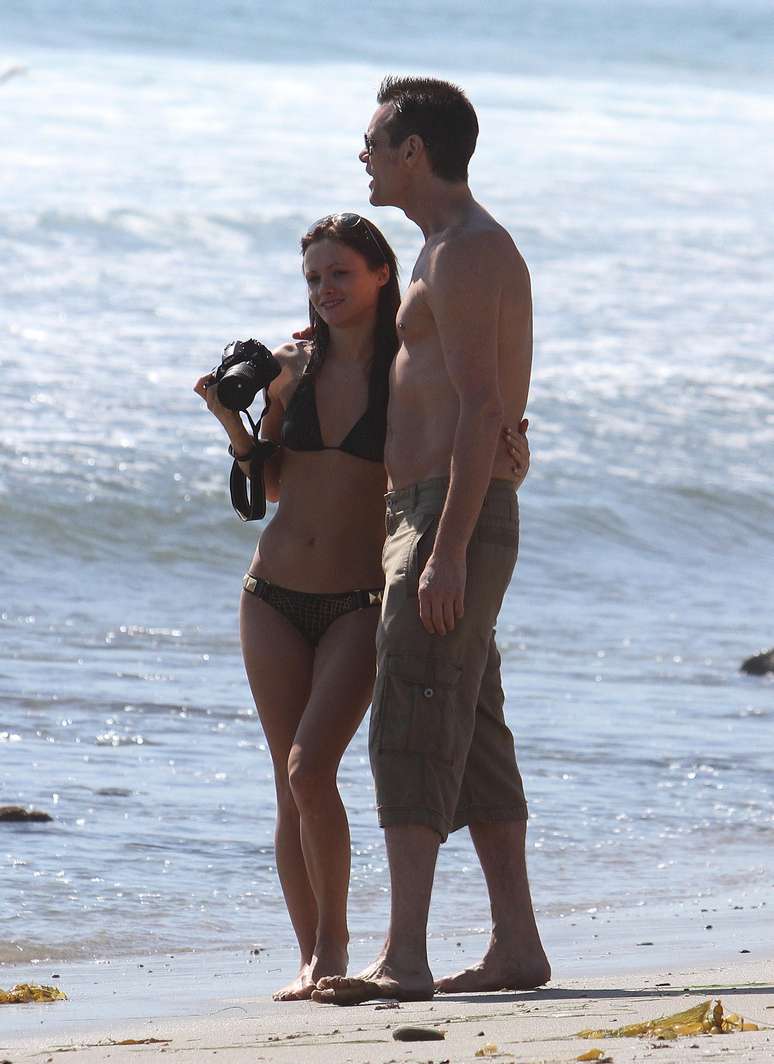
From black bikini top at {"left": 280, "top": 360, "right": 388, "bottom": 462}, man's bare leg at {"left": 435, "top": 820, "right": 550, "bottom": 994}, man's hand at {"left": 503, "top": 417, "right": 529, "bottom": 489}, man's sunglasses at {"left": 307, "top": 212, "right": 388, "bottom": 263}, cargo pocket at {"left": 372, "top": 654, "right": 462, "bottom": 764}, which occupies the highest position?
man's sunglasses at {"left": 307, "top": 212, "right": 388, "bottom": 263}

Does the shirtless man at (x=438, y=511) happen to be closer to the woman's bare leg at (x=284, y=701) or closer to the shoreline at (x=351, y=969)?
the shoreline at (x=351, y=969)

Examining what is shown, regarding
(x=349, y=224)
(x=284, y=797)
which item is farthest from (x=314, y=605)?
(x=349, y=224)

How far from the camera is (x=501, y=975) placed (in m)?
3.69

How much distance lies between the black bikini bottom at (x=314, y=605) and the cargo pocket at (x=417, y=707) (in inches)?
14.2

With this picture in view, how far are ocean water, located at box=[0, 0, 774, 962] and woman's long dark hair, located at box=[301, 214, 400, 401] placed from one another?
5.03 ft

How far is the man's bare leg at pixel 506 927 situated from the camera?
368cm

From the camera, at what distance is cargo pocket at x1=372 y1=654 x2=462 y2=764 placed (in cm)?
349

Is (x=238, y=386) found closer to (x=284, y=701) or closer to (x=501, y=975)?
(x=284, y=701)

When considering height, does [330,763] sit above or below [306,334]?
below

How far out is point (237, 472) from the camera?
3984 mm

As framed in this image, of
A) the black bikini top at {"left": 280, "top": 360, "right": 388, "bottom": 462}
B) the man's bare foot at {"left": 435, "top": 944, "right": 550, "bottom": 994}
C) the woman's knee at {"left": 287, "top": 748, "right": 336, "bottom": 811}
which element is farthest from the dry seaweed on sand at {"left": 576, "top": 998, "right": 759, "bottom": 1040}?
the black bikini top at {"left": 280, "top": 360, "right": 388, "bottom": 462}

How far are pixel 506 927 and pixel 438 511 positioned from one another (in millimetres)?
915

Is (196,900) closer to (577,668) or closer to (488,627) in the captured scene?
(488,627)

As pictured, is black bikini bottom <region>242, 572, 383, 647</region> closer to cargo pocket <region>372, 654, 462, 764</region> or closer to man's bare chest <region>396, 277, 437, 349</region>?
cargo pocket <region>372, 654, 462, 764</region>
